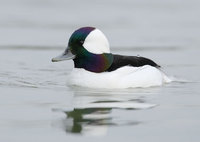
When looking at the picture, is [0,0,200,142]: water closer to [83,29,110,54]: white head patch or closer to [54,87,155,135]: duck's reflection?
[54,87,155,135]: duck's reflection

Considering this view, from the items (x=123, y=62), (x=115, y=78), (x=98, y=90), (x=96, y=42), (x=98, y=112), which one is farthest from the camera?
(x=123, y=62)

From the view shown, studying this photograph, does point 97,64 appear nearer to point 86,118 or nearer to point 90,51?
point 90,51

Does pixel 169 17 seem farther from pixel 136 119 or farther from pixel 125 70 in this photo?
pixel 136 119

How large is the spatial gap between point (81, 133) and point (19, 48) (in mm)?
8090

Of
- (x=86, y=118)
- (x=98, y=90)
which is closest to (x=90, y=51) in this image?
(x=98, y=90)

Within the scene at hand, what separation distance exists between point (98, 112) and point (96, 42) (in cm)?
265

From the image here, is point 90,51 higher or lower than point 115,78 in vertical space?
higher

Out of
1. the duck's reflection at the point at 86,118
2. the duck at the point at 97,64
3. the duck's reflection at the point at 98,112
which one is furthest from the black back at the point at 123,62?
the duck's reflection at the point at 86,118

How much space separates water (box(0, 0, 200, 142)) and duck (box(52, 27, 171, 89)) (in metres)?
0.21

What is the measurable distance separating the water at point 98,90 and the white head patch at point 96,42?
74cm

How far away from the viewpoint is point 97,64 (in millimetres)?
14594

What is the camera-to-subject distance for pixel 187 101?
13.4 metres

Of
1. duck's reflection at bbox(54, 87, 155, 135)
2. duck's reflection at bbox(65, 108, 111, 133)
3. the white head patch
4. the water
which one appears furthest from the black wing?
duck's reflection at bbox(65, 108, 111, 133)

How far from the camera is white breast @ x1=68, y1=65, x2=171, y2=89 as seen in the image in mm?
14345
